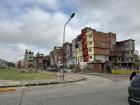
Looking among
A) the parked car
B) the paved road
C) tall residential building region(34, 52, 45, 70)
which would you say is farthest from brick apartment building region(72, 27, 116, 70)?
the parked car

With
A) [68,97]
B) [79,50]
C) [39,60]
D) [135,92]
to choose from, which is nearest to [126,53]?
[79,50]

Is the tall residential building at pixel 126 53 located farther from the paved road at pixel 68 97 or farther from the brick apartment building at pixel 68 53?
the paved road at pixel 68 97

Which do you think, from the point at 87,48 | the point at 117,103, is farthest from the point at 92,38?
the point at 117,103

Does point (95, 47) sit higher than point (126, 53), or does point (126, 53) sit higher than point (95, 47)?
point (95, 47)

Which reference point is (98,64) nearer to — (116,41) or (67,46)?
(116,41)

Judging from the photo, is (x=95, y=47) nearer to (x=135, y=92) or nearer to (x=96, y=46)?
(x=96, y=46)

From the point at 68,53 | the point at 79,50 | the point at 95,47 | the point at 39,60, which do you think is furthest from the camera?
the point at 39,60

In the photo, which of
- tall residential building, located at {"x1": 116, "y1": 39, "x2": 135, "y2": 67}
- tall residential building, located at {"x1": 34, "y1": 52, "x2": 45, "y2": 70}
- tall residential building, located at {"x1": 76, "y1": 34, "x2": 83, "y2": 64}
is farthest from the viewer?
tall residential building, located at {"x1": 34, "y1": 52, "x2": 45, "y2": 70}

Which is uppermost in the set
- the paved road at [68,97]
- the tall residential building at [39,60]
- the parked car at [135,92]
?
the tall residential building at [39,60]

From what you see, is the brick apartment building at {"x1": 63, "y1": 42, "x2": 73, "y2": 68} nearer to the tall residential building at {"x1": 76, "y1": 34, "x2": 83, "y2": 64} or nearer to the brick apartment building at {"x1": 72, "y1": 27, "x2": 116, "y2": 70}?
the tall residential building at {"x1": 76, "y1": 34, "x2": 83, "y2": 64}

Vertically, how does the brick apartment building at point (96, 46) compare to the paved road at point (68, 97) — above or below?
above

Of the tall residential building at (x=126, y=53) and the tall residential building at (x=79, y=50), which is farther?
the tall residential building at (x=79, y=50)

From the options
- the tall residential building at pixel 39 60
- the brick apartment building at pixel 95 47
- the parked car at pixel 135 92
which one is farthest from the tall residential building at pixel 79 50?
the parked car at pixel 135 92

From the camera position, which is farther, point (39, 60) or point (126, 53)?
point (39, 60)
